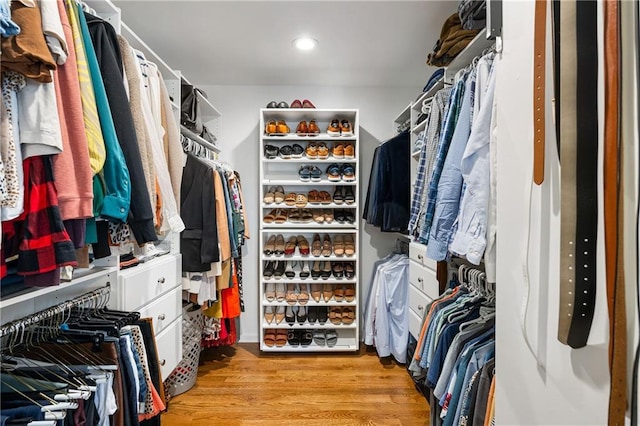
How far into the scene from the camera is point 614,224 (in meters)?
0.44

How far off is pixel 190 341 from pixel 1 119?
1.70m

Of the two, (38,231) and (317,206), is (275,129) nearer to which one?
(317,206)

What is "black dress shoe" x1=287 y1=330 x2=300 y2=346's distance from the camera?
8.12ft

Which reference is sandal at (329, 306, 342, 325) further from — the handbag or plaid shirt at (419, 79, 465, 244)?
Answer: the handbag

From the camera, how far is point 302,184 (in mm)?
2557

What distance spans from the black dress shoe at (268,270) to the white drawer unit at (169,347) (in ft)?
2.74

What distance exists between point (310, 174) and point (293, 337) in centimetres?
128

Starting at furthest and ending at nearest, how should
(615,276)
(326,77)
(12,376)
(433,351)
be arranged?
(326,77), (433,351), (12,376), (615,276)

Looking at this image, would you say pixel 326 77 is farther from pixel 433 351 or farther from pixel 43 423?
pixel 43 423

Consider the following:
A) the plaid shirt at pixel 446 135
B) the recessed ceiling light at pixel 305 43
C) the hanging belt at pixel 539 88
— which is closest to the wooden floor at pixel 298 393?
the plaid shirt at pixel 446 135

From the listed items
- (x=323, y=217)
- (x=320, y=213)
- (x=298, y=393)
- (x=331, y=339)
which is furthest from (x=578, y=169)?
(x=331, y=339)

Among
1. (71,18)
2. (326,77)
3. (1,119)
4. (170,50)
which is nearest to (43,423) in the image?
(1,119)

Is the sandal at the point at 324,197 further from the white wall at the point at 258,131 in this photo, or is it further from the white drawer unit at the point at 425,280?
the white drawer unit at the point at 425,280

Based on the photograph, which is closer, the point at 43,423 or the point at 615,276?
the point at 615,276
